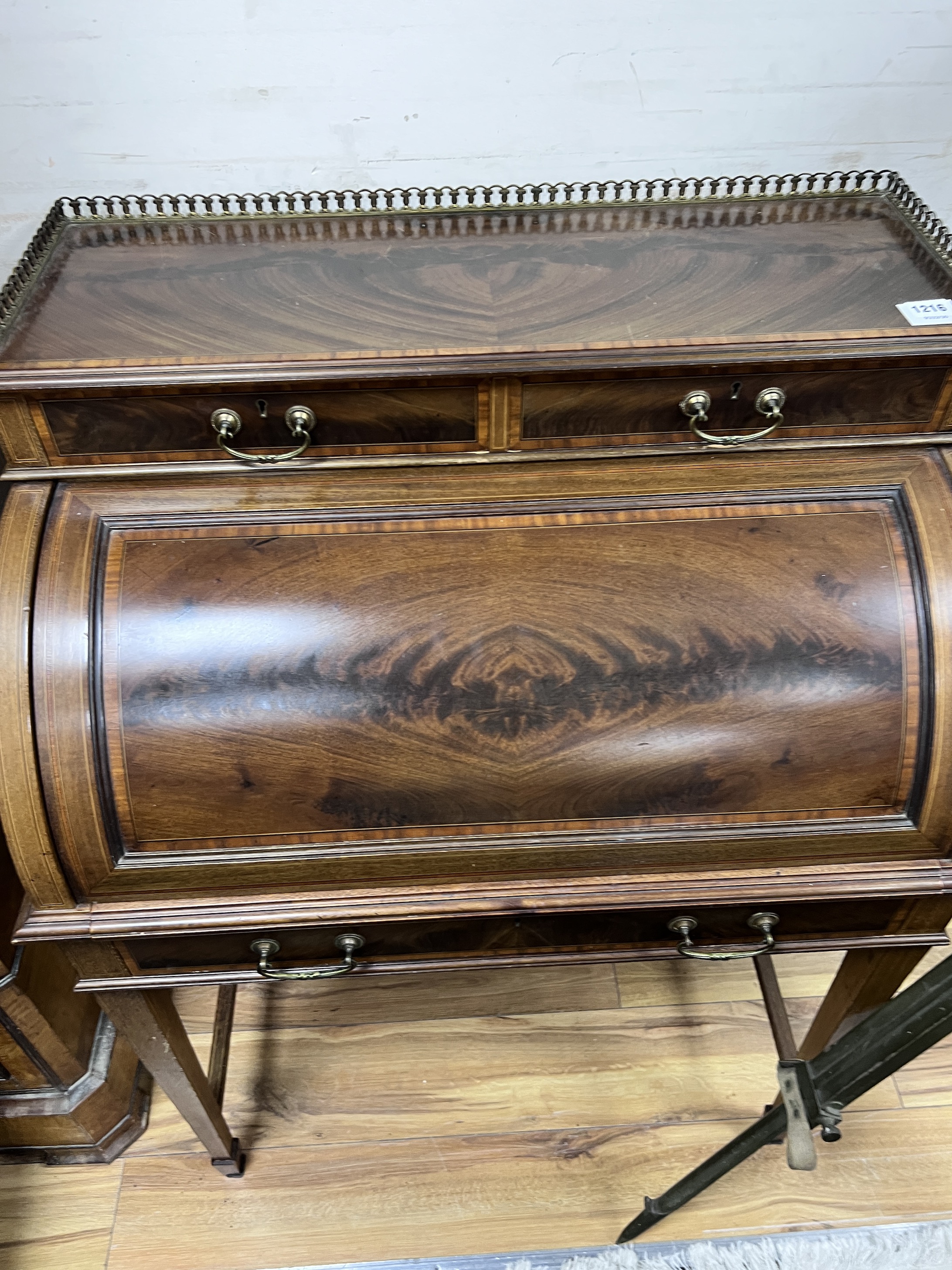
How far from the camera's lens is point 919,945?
0.98 meters

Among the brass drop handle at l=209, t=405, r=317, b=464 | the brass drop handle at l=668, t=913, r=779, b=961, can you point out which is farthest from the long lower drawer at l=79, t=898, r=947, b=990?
the brass drop handle at l=209, t=405, r=317, b=464

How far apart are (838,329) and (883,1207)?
1.26 metres

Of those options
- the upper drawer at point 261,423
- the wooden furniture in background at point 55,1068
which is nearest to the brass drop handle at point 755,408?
the upper drawer at point 261,423

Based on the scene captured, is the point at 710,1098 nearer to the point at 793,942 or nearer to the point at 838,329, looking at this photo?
the point at 793,942

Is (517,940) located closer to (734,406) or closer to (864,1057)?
(864,1057)

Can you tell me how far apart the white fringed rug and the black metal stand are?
422mm

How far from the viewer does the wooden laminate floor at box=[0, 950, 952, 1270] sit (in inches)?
50.2

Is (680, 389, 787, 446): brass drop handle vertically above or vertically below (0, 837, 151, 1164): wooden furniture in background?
above

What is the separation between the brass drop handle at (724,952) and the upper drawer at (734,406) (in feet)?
1.68

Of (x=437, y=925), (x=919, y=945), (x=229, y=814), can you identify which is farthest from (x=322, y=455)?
(x=919, y=945)

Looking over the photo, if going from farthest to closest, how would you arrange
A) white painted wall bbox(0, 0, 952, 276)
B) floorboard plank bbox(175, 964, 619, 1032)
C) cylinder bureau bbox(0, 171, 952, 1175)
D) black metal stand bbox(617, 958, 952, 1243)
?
floorboard plank bbox(175, 964, 619, 1032) < white painted wall bbox(0, 0, 952, 276) < cylinder bureau bbox(0, 171, 952, 1175) < black metal stand bbox(617, 958, 952, 1243)

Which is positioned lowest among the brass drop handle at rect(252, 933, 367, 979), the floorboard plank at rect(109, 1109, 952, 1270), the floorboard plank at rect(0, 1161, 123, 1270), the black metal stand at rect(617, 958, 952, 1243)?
the floorboard plank at rect(0, 1161, 123, 1270)

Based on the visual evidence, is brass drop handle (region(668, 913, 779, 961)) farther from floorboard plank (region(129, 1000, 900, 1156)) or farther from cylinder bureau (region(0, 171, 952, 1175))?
floorboard plank (region(129, 1000, 900, 1156))

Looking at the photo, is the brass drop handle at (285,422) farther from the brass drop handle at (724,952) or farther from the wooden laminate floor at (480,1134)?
the wooden laminate floor at (480,1134)
